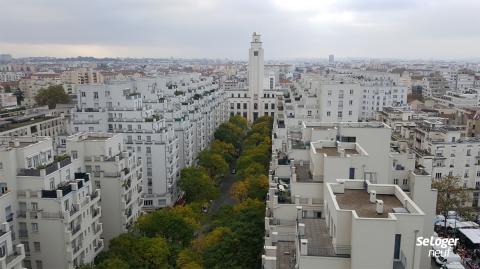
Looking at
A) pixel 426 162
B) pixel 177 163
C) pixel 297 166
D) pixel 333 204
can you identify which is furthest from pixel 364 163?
pixel 177 163

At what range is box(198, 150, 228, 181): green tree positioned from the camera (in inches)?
3068

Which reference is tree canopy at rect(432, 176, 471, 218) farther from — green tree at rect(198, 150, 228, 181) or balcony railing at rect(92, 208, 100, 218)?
balcony railing at rect(92, 208, 100, 218)

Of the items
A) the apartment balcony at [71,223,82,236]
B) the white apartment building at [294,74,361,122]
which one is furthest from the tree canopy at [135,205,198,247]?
the white apartment building at [294,74,361,122]

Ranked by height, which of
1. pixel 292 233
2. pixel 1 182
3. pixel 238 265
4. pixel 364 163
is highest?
pixel 364 163

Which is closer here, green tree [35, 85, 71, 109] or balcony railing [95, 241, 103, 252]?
balcony railing [95, 241, 103, 252]

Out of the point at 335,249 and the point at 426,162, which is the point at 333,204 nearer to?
the point at 335,249

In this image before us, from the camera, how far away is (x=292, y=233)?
3516 cm

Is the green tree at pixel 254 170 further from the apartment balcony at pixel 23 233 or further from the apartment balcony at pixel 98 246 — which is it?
Result: the apartment balcony at pixel 23 233

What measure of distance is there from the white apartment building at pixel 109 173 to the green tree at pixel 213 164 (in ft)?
83.0

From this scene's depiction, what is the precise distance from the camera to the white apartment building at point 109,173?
49281 mm

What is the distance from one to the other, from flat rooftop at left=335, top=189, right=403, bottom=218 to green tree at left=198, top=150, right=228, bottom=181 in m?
51.3

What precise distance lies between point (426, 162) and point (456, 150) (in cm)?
1164

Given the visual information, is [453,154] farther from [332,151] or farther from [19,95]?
[19,95]

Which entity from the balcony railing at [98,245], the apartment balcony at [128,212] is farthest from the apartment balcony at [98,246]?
the apartment balcony at [128,212]
